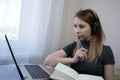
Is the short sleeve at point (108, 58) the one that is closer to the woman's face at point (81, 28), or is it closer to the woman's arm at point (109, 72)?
the woman's arm at point (109, 72)

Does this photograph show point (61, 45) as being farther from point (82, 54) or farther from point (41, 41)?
point (82, 54)

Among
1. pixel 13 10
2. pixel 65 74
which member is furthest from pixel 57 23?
pixel 65 74

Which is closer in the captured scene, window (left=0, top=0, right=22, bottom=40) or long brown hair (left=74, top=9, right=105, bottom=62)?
long brown hair (left=74, top=9, right=105, bottom=62)

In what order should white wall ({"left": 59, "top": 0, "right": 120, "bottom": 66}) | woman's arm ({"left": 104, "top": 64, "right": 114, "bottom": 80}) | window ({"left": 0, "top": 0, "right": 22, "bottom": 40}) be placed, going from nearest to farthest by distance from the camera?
1. woman's arm ({"left": 104, "top": 64, "right": 114, "bottom": 80})
2. window ({"left": 0, "top": 0, "right": 22, "bottom": 40})
3. white wall ({"left": 59, "top": 0, "right": 120, "bottom": 66})

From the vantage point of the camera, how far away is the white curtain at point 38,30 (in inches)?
65.3

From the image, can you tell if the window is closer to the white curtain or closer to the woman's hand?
the white curtain

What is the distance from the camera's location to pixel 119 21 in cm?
183

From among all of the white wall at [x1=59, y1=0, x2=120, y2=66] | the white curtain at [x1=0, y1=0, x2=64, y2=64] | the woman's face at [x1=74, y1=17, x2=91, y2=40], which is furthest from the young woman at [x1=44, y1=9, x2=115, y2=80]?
the white wall at [x1=59, y1=0, x2=120, y2=66]

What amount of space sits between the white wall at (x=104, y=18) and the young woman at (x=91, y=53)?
0.54 m

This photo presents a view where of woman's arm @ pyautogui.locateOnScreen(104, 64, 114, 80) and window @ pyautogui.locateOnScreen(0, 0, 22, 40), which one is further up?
window @ pyautogui.locateOnScreen(0, 0, 22, 40)

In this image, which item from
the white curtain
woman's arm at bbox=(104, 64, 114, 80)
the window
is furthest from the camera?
the white curtain

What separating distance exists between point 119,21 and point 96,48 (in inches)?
24.4

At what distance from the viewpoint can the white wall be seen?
72.7 inches

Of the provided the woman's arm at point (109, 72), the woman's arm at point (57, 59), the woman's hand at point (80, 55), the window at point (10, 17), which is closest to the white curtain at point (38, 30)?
the window at point (10, 17)
